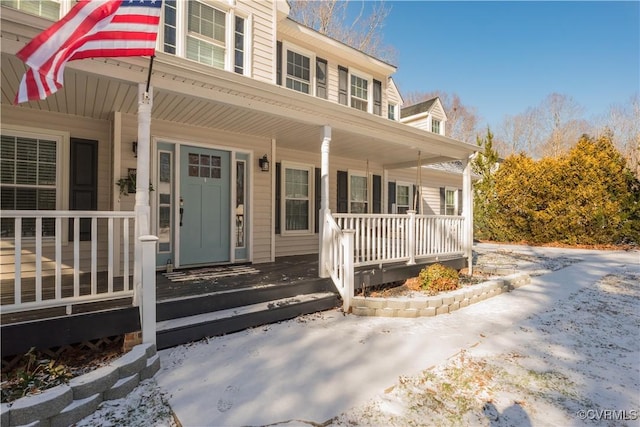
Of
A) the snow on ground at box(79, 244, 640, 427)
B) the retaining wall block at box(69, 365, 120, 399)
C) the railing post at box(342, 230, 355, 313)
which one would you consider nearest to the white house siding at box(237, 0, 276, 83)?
the railing post at box(342, 230, 355, 313)

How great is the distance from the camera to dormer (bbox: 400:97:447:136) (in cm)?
1334

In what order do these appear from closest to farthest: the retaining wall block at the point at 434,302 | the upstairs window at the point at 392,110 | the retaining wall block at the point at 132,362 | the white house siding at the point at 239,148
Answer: the retaining wall block at the point at 132,362, the retaining wall block at the point at 434,302, the white house siding at the point at 239,148, the upstairs window at the point at 392,110

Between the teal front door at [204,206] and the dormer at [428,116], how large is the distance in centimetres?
996

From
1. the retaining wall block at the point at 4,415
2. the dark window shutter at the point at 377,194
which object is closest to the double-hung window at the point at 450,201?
the dark window shutter at the point at 377,194

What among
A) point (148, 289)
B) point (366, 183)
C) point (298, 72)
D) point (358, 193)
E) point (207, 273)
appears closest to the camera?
point (148, 289)

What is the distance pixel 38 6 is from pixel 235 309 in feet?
15.6

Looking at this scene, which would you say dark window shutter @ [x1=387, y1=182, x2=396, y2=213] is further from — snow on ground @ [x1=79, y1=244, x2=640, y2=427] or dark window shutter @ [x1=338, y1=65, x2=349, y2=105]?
snow on ground @ [x1=79, y1=244, x2=640, y2=427]

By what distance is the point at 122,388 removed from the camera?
2.45 m

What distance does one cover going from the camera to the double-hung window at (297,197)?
6938 mm

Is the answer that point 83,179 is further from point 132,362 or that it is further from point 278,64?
point 278,64

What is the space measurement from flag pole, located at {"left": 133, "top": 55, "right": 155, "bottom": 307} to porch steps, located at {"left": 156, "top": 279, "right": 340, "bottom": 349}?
1.59 ft

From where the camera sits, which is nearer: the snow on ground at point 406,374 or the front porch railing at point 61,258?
the snow on ground at point 406,374

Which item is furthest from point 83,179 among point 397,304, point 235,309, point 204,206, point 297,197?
point 397,304
